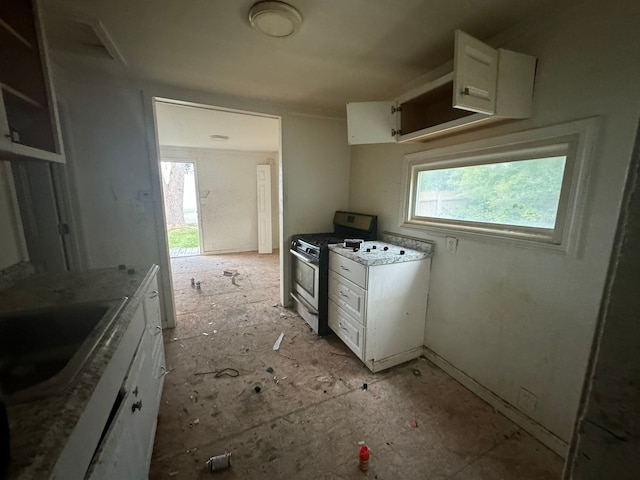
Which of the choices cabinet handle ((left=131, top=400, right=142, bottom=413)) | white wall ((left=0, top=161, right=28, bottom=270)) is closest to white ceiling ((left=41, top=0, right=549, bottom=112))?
white wall ((left=0, top=161, right=28, bottom=270))

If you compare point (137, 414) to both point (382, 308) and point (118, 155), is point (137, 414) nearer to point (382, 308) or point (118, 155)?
point (382, 308)

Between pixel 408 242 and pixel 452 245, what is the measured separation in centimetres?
43

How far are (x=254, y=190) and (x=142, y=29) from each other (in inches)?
174

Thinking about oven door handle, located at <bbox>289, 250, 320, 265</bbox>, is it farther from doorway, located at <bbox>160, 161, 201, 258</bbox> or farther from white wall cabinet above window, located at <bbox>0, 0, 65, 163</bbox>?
doorway, located at <bbox>160, 161, 201, 258</bbox>

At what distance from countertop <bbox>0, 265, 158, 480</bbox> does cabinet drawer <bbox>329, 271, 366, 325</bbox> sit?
139 centimetres

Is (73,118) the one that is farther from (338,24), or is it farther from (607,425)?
(607,425)

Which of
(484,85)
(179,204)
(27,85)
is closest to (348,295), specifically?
(484,85)

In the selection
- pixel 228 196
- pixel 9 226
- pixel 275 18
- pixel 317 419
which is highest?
pixel 275 18

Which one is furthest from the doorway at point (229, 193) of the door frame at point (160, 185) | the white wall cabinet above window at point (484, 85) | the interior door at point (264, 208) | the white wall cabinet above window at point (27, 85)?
the white wall cabinet above window at point (484, 85)

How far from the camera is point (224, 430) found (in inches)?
61.0

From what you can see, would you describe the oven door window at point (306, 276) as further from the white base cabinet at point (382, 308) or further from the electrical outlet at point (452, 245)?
the electrical outlet at point (452, 245)

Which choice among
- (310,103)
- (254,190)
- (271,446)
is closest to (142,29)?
(310,103)

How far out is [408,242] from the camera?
91.6 inches

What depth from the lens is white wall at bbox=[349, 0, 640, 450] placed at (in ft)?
3.79
